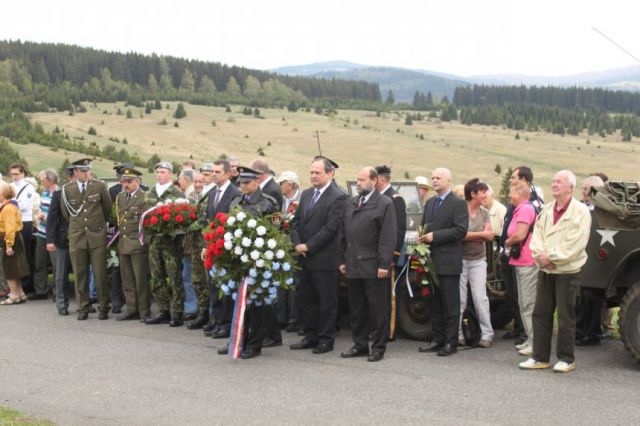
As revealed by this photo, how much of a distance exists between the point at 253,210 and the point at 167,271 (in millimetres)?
2467

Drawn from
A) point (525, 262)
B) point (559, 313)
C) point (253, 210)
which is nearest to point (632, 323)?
point (559, 313)

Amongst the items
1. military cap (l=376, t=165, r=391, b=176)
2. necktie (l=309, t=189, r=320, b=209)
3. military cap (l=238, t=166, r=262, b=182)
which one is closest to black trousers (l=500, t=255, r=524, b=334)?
military cap (l=376, t=165, r=391, b=176)

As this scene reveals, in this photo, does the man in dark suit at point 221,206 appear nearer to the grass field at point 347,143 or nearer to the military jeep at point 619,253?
the military jeep at point 619,253

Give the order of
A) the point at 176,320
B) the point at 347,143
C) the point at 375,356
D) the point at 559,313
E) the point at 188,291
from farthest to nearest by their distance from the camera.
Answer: the point at 347,143, the point at 188,291, the point at 176,320, the point at 375,356, the point at 559,313

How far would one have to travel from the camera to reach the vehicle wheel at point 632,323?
8578 millimetres

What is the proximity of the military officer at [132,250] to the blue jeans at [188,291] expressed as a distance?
2.13 ft

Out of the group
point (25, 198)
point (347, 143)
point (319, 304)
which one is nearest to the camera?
point (319, 304)

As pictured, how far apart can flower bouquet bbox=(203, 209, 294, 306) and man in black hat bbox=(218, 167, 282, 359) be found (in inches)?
6.7

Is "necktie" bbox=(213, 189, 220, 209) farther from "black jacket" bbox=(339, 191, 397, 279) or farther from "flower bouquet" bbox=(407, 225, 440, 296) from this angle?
"flower bouquet" bbox=(407, 225, 440, 296)

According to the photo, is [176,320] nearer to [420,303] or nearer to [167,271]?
[167,271]

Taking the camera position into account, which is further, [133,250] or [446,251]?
[133,250]

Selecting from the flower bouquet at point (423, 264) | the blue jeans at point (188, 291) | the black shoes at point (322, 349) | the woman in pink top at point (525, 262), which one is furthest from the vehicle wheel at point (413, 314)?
the blue jeans at point (188, 291)

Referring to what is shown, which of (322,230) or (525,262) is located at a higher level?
(322,230)

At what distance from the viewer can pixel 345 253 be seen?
384 inches
